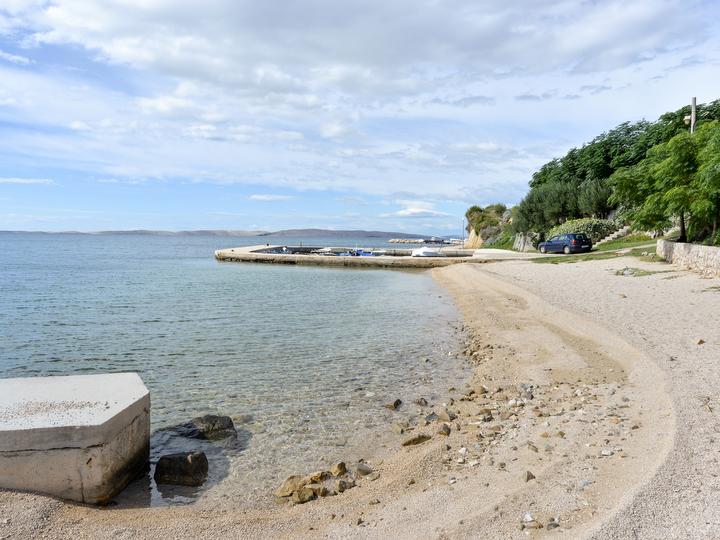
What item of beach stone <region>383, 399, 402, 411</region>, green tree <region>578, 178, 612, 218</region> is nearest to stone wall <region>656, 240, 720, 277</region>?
beach stone <region>383, 399, 402, 411</region>

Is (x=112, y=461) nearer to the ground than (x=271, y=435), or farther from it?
farther from it

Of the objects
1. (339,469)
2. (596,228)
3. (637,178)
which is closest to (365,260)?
(596,228)

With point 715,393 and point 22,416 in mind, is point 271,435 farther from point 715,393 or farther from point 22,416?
point 715,393

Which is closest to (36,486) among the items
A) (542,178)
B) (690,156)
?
(690,156)

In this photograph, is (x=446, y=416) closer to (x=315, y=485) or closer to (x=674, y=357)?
(x=315, y=485)

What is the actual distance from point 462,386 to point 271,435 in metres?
4.23

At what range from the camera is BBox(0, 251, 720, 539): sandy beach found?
4707mm

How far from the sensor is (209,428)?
824 centimetres

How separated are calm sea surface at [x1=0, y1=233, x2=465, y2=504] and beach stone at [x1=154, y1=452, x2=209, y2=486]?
Result: 0.17m

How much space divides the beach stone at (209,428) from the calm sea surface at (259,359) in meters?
0.29

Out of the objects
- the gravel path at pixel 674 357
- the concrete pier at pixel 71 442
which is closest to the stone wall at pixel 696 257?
the gravel path at pixel 674 357

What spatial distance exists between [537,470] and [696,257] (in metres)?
19.4

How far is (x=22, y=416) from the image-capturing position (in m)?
5.83

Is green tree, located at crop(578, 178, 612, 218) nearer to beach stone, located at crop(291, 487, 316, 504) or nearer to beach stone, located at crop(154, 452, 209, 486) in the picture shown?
beach stone, located at crop(291, 487, 316, 504)
